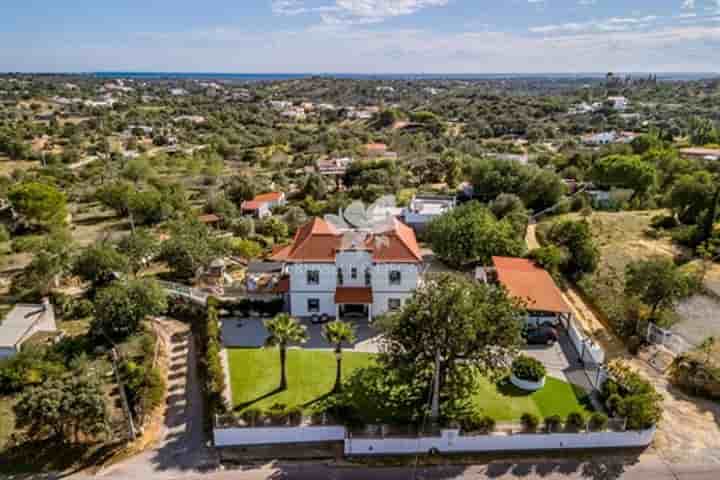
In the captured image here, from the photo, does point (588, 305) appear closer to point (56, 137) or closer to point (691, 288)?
point (691, 288)

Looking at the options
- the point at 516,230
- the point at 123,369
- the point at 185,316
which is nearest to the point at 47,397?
the point at 123,369

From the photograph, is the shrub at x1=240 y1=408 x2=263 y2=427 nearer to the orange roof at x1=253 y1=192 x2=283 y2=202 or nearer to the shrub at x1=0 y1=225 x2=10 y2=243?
the orange roof at x1=253 y1=192 x2=283 y2=202

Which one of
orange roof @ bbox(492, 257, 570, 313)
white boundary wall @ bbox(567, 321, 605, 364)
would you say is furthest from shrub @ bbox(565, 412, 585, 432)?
orange roof @ bbox(492, 257, 570, 313)

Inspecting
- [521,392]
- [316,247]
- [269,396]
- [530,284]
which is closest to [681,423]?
[521,392]

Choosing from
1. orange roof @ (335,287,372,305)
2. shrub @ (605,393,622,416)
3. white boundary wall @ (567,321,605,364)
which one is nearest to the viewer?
shrub @ (605,393,622,416)

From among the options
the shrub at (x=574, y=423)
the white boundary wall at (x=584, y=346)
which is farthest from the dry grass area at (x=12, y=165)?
the shrub at (x=574, y=423)

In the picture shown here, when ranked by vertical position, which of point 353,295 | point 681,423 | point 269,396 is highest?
point 353,295

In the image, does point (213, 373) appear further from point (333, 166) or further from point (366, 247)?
point (333, 166)
